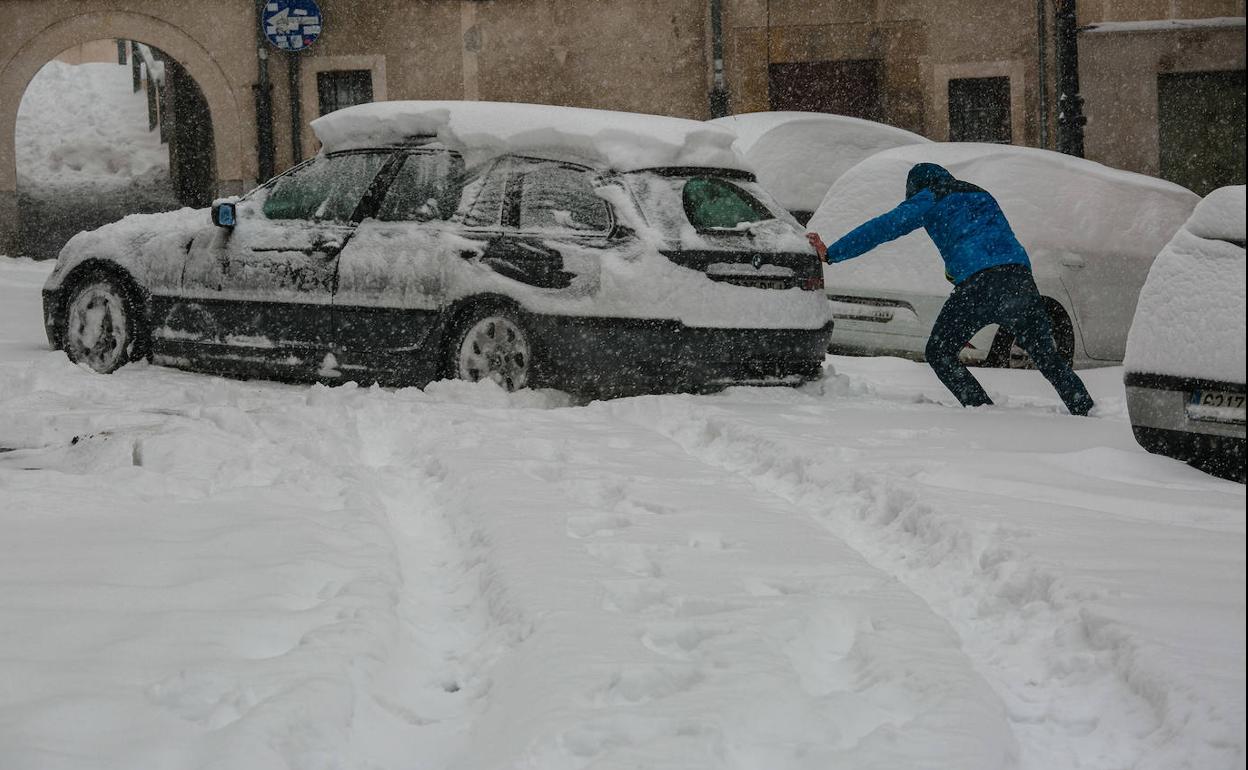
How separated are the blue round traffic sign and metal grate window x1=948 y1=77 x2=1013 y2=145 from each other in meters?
9.17

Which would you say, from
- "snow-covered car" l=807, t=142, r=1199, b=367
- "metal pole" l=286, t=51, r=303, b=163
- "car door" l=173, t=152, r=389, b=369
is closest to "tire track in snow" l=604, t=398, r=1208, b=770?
"car door" l=173, t=152, r=389, b=369

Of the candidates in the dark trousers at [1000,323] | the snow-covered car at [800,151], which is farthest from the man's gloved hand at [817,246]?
the snow-covered car at [800,151]

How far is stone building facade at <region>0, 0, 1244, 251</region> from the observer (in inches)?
829

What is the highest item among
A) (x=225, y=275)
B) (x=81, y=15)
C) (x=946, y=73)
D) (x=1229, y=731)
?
(x=81, y=15)

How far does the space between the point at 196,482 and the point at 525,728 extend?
2.83 metres

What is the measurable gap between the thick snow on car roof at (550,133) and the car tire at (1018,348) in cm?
259

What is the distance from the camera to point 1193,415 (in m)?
6.16

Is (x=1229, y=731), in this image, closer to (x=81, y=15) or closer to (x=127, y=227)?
(x=127, y=227)

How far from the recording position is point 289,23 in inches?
843

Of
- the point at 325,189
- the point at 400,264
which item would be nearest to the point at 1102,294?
the point at 400,264

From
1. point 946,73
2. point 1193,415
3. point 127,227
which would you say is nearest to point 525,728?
point 1193,415

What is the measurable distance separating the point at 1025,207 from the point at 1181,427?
4488mm

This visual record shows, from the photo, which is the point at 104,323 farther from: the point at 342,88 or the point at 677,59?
the point at 677,59

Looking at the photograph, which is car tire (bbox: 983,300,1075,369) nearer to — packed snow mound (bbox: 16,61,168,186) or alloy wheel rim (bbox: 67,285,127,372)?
alloy wheel rim (bbox: 67,285,127,372)
